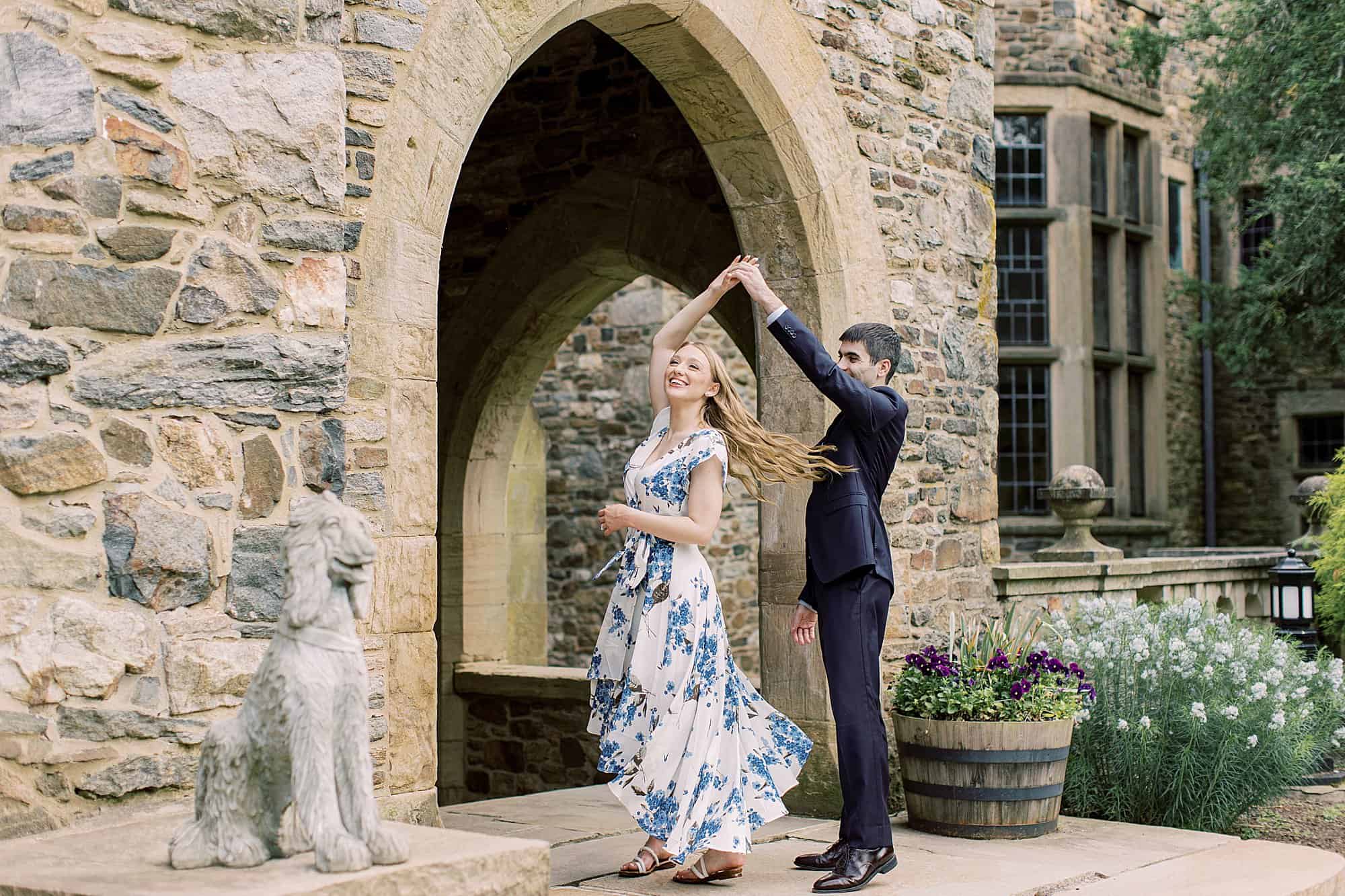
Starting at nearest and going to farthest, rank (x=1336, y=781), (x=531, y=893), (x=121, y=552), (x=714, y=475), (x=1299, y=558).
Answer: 1. (x=531, y=893)
2. (x=121, y=552)
3. (x=714, y=475)
4. (x=1336, y=781)
5. (x=1299, y=558)

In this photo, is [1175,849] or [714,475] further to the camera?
[1175,849]

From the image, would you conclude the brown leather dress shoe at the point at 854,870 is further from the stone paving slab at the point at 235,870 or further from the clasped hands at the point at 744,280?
the clasped hands at the point at 744,280

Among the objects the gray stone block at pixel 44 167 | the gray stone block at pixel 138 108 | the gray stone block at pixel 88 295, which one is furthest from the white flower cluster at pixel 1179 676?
the gray stone block at pixel 44 167

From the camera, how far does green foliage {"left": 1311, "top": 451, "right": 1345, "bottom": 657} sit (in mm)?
8367

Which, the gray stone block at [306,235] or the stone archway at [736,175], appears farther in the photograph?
the stone archway at [736,175]

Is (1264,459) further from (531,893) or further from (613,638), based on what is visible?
(531,893)

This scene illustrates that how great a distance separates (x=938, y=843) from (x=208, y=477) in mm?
3064

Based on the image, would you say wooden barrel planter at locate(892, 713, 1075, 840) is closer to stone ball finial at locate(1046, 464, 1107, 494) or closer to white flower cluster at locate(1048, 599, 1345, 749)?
white flower cluster at locate(1048, 599, 1345, 749)

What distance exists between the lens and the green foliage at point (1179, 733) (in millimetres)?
6055

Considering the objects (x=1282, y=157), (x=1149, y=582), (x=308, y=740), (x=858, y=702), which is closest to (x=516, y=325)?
(x=1149, y=582)

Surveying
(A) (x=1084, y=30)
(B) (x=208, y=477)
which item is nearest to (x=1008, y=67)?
(A) (x=1084, y=30)

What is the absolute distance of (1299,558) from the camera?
884cm

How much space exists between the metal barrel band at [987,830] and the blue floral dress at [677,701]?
1.24 meters

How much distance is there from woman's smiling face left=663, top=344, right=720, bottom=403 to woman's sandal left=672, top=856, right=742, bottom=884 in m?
1.36
